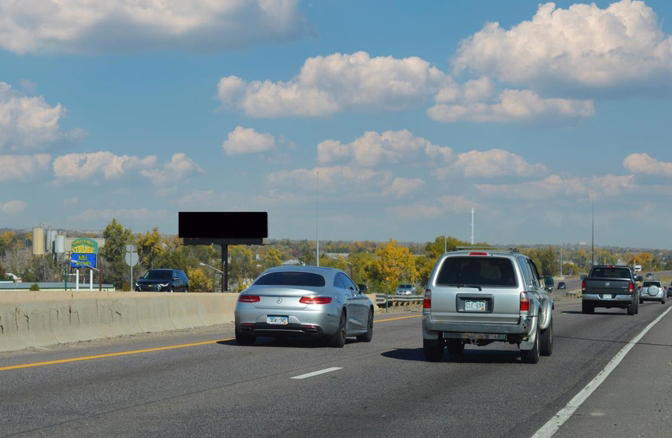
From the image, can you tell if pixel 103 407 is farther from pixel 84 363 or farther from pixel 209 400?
pixel 84 363

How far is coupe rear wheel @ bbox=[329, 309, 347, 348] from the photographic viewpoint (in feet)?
59.2

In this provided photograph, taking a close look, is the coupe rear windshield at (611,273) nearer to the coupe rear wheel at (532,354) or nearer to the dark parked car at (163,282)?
the dark parked car at (163,282)

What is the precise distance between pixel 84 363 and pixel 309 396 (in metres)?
4.88

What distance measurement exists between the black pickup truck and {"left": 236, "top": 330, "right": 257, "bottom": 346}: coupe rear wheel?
2260cm

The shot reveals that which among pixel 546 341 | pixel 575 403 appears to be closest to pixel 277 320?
pixel 546 341

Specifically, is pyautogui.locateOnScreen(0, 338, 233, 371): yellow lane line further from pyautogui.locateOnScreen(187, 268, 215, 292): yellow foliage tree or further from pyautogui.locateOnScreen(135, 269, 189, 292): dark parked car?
pyautogui.locateOnScreen(187, 268, 215, 292): yellow foliage tree

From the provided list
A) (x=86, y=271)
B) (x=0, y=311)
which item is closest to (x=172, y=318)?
(x=0, y=311)

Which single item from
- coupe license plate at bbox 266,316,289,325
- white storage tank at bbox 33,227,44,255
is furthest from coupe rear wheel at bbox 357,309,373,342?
white storage tank at bbox 33,227,44,255

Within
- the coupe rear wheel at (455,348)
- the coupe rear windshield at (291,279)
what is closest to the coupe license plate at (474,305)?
the coupe rear wheel at (455,348)

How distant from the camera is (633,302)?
3756cm

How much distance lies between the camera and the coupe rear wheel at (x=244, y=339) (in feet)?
59.0

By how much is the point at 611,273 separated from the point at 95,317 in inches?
987

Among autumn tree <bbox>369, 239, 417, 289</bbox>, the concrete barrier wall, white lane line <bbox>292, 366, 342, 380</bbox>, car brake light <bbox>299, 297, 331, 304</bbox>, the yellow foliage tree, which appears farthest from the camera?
autumn tree <bbox>369, 239, 417, 289</bbox>

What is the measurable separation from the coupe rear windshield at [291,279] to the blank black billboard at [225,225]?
4161cm
